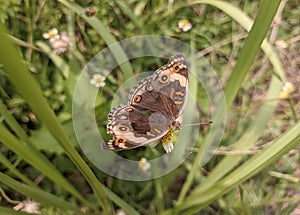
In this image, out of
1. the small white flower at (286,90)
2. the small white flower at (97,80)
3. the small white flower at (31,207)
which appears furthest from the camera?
the small white flower at (286,90)

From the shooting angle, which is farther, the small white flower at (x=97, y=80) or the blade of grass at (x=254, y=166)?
the small white flower at (x=97, y=80)

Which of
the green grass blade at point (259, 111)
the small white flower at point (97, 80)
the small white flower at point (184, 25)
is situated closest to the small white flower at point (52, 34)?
the small white flower at point (97, 80)

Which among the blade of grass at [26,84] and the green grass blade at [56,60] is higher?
the green grass blade at [56,60]

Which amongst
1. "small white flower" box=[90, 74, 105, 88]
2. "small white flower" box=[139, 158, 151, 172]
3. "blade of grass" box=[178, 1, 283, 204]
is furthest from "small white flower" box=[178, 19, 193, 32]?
"small white flower" box=[139, 158, 151, 172]

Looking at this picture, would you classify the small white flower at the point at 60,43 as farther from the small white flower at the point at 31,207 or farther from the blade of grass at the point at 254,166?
the blade of grass at the point at 254,166

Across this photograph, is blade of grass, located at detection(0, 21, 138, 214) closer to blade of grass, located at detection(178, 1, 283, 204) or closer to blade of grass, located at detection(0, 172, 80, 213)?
blade of grass, located at detection(0, 172, 80, 213)

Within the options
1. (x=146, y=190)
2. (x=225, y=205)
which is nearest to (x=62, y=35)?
(x=146, y=190)

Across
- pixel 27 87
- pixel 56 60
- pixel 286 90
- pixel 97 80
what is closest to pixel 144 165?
pixel 97 80

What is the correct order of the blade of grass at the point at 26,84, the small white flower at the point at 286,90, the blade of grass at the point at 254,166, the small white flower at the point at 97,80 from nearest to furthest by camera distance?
the blade of grass at the point at 26,84
the blade of grass at the point at 254,166
the small white flower at the point at 97,80
the small white flower at the point at 286,90

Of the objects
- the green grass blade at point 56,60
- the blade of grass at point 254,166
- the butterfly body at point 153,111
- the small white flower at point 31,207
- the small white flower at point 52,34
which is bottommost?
the blade of grass at point 254,166
